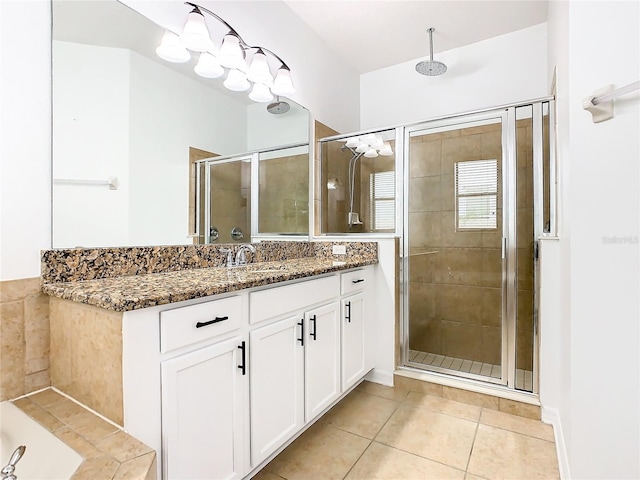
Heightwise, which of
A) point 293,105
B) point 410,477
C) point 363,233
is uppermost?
point 293,105

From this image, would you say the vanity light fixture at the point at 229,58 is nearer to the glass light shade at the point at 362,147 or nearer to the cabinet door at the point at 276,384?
the glass light shade at the point at 362,147

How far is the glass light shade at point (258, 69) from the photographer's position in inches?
80.2

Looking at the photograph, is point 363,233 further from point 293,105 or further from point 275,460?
point 275,460

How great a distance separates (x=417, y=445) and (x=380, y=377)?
681 mm

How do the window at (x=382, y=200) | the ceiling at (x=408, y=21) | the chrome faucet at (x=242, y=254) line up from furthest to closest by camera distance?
the window at (x=382, y=200), the ceiling at (x=408, y=21), the chrome faucet at (x=242, y=254)

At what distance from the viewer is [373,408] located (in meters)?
2.07

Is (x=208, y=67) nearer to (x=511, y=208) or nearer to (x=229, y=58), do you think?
(x=229, y=58)

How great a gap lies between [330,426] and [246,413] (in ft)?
2.52

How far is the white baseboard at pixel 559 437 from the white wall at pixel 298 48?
2416 millimetres

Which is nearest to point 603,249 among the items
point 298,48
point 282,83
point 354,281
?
point 354,281

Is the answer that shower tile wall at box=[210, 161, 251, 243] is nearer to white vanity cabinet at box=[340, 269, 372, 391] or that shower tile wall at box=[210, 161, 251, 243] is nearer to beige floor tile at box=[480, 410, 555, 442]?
white vanity cabinet at box=[340, 269, 372, 391]

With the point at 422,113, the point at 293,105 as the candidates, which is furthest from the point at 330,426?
the point at 422,113

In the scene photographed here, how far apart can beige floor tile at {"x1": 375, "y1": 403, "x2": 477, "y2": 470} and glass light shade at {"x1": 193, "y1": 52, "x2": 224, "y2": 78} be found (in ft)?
6.88

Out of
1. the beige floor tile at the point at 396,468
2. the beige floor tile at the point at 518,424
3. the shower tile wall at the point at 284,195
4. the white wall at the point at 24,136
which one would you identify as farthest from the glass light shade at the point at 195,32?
the beige floor tile at the point at 518,424
